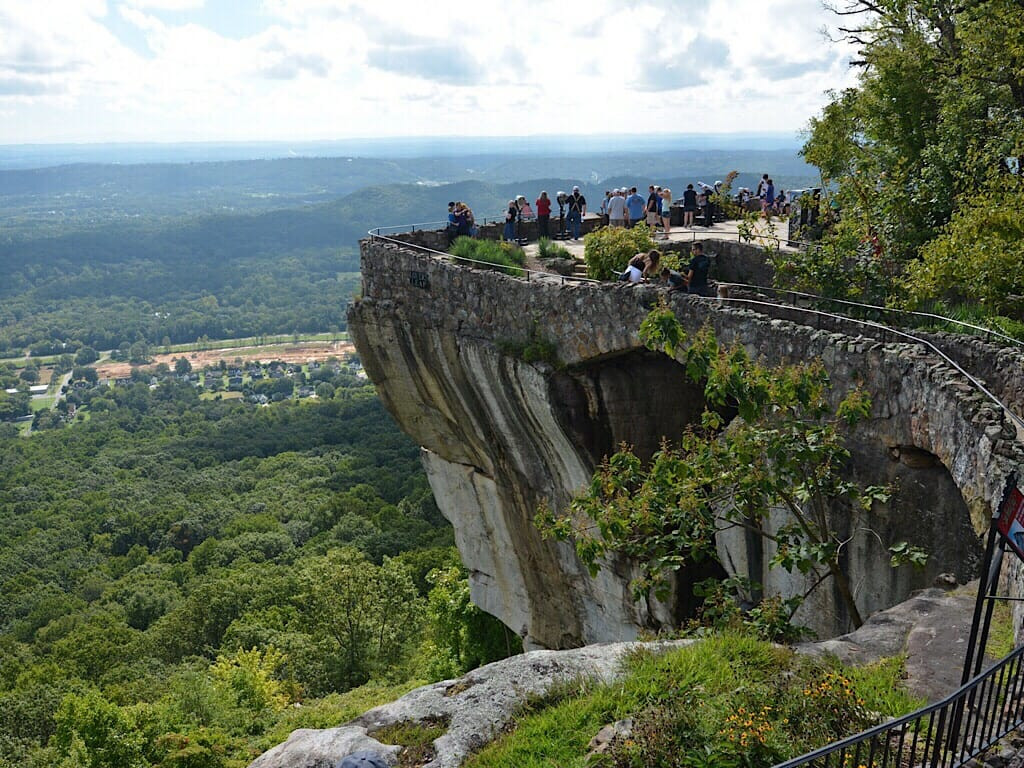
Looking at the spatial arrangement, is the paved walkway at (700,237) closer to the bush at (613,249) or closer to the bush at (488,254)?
the bush at (488,254)

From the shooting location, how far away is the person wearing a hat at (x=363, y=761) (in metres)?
7.53

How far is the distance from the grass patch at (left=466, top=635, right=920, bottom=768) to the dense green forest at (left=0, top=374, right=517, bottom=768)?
1569cm

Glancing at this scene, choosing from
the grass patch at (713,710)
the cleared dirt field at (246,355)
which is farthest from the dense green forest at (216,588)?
the cleared dirt field at (246,355)

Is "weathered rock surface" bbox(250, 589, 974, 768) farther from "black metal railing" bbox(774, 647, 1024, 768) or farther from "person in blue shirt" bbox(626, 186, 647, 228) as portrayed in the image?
"person in blue shirt" bbox(626, 186, 647, 228)

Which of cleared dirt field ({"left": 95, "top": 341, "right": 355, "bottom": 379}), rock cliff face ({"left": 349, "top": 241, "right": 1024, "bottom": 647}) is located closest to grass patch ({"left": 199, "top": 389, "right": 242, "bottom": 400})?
cleared dirt field ({"left": 95, "top": 341, "right": 355, "bottom": 379})

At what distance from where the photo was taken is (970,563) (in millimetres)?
10086

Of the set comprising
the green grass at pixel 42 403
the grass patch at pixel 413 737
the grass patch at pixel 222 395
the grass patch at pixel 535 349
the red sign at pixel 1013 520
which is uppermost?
the red sign at pixel 1013 520

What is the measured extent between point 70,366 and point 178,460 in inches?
4026

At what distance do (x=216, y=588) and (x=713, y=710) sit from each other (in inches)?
1760

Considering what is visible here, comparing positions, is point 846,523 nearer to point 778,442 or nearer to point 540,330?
point 778,442

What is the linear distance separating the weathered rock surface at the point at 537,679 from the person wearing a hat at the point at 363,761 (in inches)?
22.9

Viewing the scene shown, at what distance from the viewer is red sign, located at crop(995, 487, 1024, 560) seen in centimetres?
538

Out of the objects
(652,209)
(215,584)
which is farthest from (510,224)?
(215,584)

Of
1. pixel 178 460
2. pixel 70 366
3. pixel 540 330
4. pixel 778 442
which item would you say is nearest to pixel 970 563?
pixel 778 442
